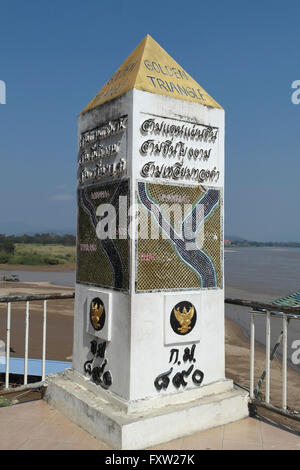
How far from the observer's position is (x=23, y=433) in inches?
141

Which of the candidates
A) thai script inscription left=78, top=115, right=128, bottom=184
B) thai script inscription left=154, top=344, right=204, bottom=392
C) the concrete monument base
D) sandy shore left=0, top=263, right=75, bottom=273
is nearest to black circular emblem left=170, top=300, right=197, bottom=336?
thai script inscription left=154, top=344, right=204, bottom=392

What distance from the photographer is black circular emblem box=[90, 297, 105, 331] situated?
3.82 m

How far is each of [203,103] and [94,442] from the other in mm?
3017

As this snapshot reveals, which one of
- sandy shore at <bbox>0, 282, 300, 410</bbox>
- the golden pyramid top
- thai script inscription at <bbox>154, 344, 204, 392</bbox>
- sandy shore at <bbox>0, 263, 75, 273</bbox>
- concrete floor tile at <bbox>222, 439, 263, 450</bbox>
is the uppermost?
the golden pyramid top

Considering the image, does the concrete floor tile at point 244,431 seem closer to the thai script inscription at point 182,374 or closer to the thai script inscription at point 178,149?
the thai script inscription at point 182,374

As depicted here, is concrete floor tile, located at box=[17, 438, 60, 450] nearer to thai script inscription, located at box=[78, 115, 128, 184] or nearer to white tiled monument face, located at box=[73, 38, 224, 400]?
white tiled monument face, located at box=[73, 38, 224, 400]

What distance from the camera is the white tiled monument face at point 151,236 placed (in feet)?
11.7

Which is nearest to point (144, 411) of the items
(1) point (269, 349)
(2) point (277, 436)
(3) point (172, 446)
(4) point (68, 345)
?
(3) point (172, 446)

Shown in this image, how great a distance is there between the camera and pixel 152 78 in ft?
12.2

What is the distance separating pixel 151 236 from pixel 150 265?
9.5 inches
